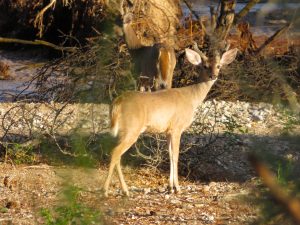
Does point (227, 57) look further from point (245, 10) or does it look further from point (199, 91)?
point (245, 10)

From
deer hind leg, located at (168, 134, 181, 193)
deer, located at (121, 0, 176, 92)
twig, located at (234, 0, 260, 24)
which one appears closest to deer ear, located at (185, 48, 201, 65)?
deer hind leg, located at (168, 134, 181, 193)

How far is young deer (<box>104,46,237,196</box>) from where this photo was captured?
8.11m

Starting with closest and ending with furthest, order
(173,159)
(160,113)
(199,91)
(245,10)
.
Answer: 1. (160,113)
2. (173,159)
3. (199,91)
4. (245,10)

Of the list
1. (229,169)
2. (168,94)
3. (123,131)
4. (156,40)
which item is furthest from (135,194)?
(156,40)

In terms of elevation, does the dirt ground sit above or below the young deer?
below

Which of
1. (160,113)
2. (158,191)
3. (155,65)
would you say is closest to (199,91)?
(160,113)

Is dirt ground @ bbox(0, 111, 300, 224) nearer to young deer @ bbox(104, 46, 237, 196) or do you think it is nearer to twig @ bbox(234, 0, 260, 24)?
young deer @ bbox(104, 46, 237, 196)

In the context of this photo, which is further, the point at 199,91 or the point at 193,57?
the point at 193,57

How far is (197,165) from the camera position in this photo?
9.88 metres

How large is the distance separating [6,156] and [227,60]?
2.83m

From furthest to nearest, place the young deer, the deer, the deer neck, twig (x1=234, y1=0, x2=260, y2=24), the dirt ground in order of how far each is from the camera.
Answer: twig (x1=234, y1=0, x2=260, y2=24) < the deer < the deer neck < the young deer < the dirt ground

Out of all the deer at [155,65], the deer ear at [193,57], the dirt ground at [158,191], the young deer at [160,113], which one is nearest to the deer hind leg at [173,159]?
the young deer at [160,113]

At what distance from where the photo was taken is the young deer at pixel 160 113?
8109 millimetres

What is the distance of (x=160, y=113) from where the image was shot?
28.2 feet
